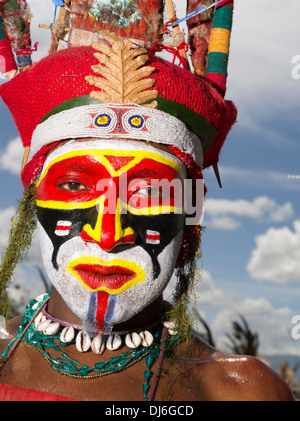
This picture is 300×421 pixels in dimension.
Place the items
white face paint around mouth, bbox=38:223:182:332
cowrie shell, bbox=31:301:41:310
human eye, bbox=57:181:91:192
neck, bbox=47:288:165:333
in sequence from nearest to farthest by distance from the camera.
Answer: white face paint around mouth, bbox=38:223:182:332 < human eye, bbox=57:181:91:192 < neck, bbox=47:288:165:333 < cowrie shell, bbox=31:301:41:310

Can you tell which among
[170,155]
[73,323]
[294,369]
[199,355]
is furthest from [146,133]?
[294,369]

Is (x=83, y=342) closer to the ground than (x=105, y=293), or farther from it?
closer to the ground

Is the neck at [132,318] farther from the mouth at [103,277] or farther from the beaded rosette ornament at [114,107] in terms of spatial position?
the mouth at [103,277]

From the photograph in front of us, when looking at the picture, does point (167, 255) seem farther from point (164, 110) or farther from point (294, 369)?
point (294, 369)

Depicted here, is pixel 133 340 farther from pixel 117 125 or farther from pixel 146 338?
pixel 117 125

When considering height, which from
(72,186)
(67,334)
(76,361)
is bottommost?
(76,361)

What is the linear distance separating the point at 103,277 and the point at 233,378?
1.10m

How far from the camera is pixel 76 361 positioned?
123 inches

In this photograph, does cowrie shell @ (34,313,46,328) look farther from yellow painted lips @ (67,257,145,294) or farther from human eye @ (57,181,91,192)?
human eye @ (57,181,91,192)

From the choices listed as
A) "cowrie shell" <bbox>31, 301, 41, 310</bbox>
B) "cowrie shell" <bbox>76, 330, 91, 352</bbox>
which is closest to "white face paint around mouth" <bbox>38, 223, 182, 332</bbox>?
"cowrie shell" <bbox>76, 330, 91, 352</bbox>

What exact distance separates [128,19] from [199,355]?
7.69 feet

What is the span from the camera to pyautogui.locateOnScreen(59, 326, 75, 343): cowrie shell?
3180 mm

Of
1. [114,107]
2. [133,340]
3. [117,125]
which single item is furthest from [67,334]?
[114,107]

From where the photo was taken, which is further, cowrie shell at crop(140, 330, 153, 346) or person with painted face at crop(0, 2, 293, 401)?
cowrie shell at crop(140, 330, 153, 346)
